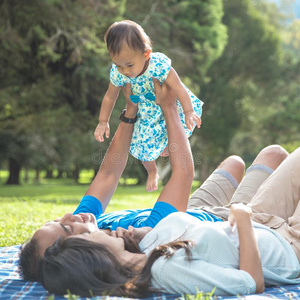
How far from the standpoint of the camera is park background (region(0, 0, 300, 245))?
1361 centimetres

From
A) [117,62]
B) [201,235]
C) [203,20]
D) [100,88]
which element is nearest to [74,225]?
[201,235]

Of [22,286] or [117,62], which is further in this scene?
[117,62]

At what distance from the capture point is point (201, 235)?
2.52 m

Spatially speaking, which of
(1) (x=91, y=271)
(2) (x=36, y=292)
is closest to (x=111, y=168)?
(2) (x=36, y=292)

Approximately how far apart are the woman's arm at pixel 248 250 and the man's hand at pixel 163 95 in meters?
1.33

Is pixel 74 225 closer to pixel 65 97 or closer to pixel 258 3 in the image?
pixel 65 97

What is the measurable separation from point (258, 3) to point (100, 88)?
28.4 meters

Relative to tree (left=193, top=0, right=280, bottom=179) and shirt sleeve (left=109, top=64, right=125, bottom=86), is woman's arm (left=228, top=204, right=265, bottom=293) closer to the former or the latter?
shirt sleeve (left=109, top=64, right=125, bottom=86)

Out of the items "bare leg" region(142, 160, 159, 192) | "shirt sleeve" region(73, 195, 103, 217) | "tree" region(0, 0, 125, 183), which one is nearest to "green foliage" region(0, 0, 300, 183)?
"tree" region(0, 0, 125, 183)

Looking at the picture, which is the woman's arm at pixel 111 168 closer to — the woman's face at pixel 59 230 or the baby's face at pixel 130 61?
the baby's face at pixel 130 61

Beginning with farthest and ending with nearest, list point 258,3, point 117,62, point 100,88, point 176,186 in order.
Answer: point 258,3 → point 100,88 → point 117,62 → point 176,186

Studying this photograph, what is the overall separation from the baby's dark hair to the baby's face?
0.03 meters

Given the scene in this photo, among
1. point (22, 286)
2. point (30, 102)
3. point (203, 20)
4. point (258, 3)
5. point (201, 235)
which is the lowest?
point (22, 286)

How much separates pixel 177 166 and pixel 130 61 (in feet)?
3.52
